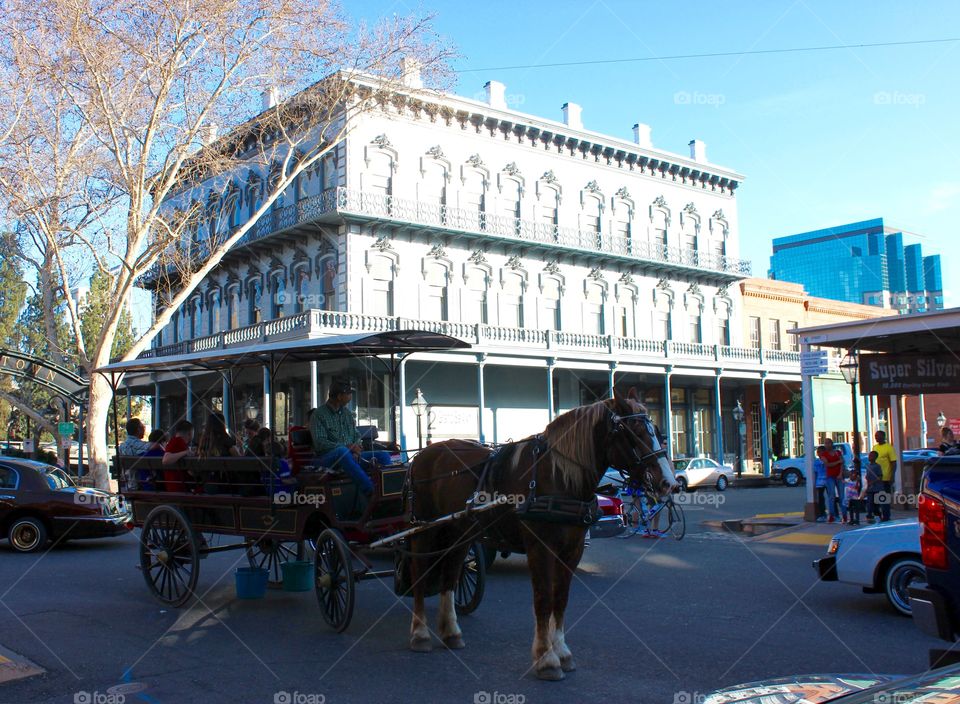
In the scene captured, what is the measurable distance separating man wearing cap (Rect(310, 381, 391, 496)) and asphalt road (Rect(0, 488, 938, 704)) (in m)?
1.46

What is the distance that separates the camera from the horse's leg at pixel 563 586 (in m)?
6.42

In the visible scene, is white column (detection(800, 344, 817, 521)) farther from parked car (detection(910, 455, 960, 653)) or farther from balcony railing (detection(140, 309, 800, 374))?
parked car (detection(910, 455, 960, 653))

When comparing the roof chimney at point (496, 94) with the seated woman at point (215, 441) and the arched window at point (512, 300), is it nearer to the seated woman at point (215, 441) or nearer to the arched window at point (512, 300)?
the arched window at point (512, 300)

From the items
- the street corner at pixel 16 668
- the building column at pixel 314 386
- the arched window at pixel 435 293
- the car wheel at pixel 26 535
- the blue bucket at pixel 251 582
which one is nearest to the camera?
the street corner at pixel 16 668

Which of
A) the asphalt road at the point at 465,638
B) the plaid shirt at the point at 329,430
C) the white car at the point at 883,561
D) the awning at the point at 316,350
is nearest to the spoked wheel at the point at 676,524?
the asphalt road at the point at 465,638

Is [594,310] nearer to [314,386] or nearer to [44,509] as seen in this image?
[314,386]

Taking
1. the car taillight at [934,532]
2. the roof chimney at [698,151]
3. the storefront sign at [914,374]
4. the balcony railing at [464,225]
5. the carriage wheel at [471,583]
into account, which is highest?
the roof chimney at [698,151]

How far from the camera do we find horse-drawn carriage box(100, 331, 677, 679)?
6512 millimetres

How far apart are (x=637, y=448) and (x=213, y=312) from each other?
37.3 m

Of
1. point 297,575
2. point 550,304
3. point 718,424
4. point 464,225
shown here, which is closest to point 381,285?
point 464,225

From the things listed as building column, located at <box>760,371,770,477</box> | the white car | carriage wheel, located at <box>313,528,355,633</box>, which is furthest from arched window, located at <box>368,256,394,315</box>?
the white car

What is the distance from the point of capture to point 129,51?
66.4 ft

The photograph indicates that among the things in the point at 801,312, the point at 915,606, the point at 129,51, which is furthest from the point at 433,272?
the point at 915,606

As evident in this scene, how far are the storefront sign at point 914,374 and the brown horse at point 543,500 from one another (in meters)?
13.0
